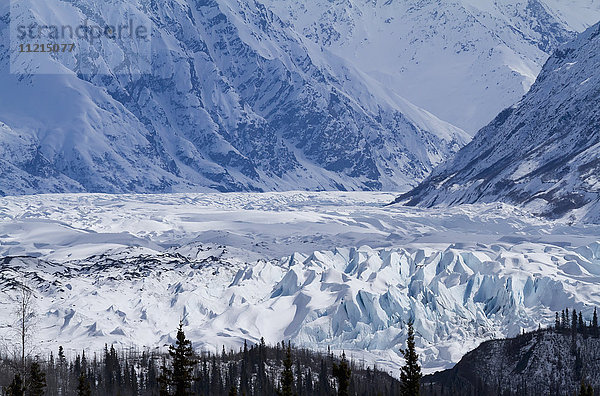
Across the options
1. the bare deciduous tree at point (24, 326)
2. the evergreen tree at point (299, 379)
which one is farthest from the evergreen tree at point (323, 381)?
the bare deciduous tree at point (24, 326)

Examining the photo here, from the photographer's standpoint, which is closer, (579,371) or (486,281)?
(579,371)

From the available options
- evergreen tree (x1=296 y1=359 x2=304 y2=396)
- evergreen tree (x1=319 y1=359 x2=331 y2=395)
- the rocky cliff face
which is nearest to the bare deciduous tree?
evergreen tree (x1=296 y1=359 x2=304 y2=396)

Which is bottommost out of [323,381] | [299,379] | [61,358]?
[323,381]

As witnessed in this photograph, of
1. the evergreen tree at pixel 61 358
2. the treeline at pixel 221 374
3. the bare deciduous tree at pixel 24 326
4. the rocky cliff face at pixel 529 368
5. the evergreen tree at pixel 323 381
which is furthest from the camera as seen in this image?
the evergreen tree at pixel 61 358

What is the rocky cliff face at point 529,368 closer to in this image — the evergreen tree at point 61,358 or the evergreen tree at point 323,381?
the evergreen tree at point 323,381

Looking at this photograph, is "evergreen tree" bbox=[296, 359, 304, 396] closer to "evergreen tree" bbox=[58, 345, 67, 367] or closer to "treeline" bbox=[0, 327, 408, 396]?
"treeline" bbox=[0, 327, 408, 396]

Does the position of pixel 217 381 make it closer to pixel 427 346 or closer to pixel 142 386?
pixel 142 386

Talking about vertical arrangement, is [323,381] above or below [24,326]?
below

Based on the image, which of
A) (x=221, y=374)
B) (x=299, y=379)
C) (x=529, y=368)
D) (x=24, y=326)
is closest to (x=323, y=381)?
(x=299, y=379)

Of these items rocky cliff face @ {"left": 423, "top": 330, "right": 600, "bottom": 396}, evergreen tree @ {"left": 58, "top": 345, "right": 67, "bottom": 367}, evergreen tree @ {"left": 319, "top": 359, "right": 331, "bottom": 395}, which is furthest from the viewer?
evergreen tree @ {"left": 58, "top": 345, "right": 67, "bottom": 367}

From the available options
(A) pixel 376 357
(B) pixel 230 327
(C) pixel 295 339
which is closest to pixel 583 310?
(A) pixel 376 357

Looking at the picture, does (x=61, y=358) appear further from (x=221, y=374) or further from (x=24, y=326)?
(x=24, y=326)
